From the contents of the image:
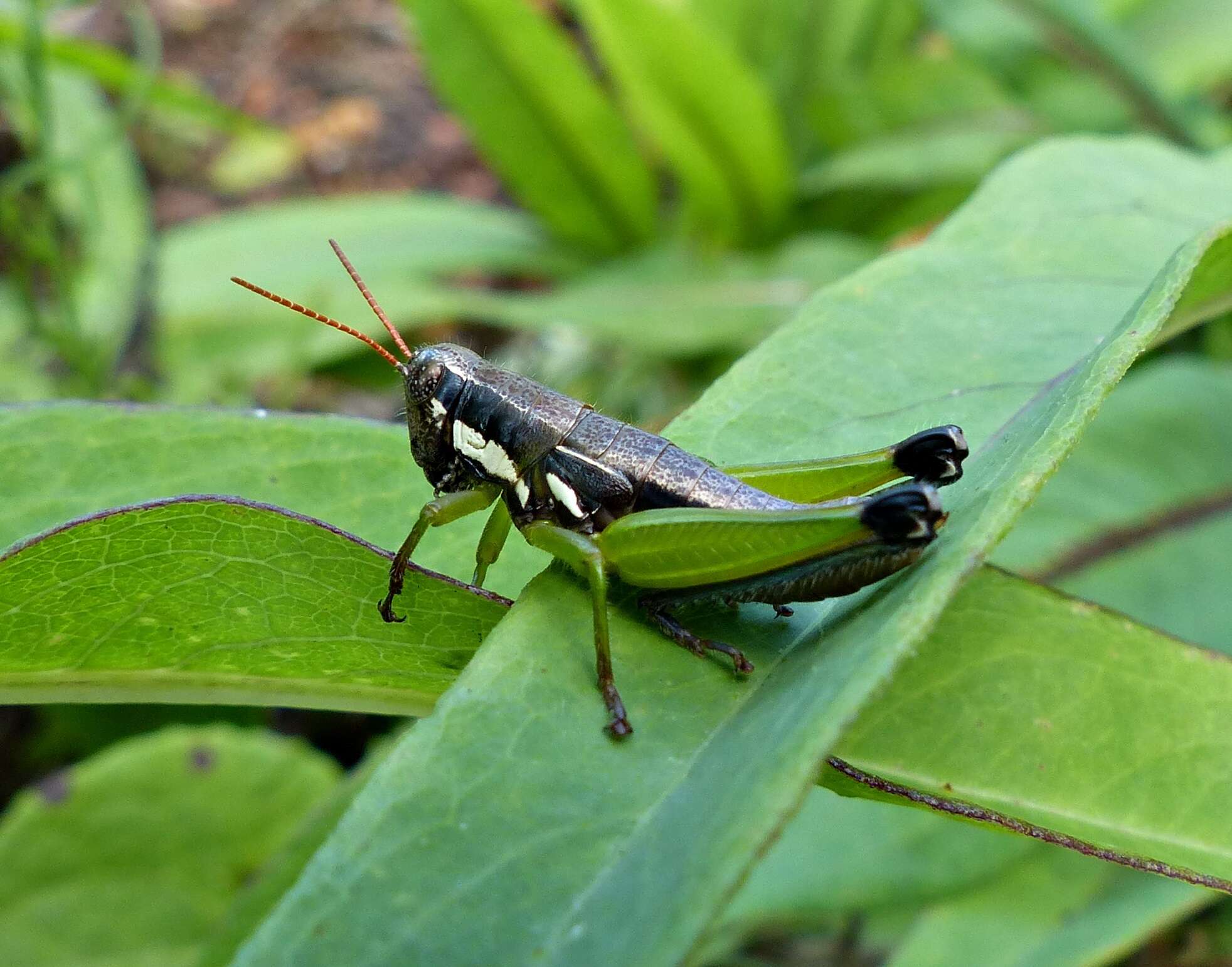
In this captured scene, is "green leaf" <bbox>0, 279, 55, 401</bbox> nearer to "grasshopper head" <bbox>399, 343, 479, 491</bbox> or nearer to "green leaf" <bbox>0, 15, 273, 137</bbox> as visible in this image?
"green leaf" <bbox>0, 15, 273, 137</bbox>

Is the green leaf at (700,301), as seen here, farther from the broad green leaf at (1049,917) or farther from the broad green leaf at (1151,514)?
the broad green leaf at (1049,917)

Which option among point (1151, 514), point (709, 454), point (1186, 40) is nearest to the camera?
point (709, 454)

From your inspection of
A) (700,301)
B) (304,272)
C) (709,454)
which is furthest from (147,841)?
(304,272)

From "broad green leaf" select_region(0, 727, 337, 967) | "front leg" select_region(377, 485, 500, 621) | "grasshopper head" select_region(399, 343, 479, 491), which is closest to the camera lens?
"front leg" select_region(377, 485, 500, 621)

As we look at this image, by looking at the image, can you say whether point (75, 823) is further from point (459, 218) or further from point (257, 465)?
point (459, 218)

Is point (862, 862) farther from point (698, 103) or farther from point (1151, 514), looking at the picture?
point (698, 103)

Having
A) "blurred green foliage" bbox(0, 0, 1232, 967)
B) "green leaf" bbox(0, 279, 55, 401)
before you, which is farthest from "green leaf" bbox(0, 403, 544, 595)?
"green leaf" bbox(0, 279, 55, 401)

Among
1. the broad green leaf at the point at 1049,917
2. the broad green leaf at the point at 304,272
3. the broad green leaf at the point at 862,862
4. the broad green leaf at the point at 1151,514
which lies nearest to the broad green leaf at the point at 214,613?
the broad green leaf at the point at 862,862
